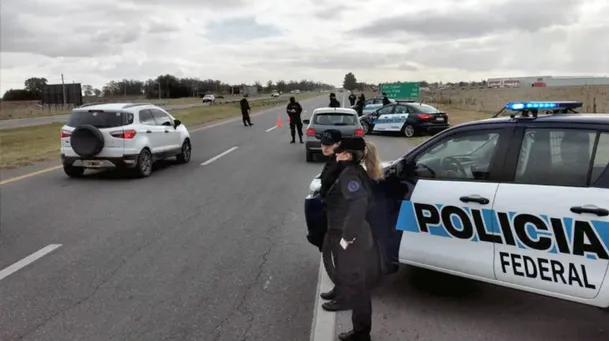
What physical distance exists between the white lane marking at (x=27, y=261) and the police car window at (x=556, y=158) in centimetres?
509

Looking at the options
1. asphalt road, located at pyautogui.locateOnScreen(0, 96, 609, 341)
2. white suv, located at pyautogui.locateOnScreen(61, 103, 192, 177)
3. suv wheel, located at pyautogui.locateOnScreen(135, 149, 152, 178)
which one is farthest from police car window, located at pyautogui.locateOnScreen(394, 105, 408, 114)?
asphalt road, located at pyautogui.locateOnScreen(0, 96, 609, 341)

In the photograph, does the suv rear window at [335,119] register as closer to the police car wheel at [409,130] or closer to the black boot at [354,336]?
the police car wheel at [409,130]

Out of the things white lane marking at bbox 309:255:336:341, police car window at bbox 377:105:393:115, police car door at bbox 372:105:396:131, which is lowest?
white lane marking at bbox 309:255:336:341

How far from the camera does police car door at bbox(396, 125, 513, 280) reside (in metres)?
4.21

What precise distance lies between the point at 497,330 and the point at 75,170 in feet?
35.2

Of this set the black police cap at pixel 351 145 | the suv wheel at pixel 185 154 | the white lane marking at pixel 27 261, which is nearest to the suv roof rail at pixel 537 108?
the black police cap at pixel 351 145

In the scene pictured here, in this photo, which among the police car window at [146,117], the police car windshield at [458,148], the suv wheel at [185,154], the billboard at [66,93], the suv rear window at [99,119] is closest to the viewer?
the police car windshield at [458,148]

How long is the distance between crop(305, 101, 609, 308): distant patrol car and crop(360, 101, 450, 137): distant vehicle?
1809 centimetres

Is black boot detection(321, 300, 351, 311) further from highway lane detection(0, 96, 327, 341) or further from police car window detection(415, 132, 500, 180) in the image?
police car window detection(415, 132, 500, 180)

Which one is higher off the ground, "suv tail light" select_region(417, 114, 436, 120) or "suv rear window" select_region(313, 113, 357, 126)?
"suv rear window" select_region(313, 113, 357, 126)

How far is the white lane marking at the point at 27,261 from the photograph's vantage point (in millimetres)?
5617

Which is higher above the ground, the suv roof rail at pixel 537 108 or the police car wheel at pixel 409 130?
the suv roof rail at pixel 537 108

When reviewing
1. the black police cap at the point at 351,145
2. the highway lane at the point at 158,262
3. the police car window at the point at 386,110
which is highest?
the black police cap at the point at 351,145

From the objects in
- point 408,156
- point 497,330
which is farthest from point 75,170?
point 497,330
